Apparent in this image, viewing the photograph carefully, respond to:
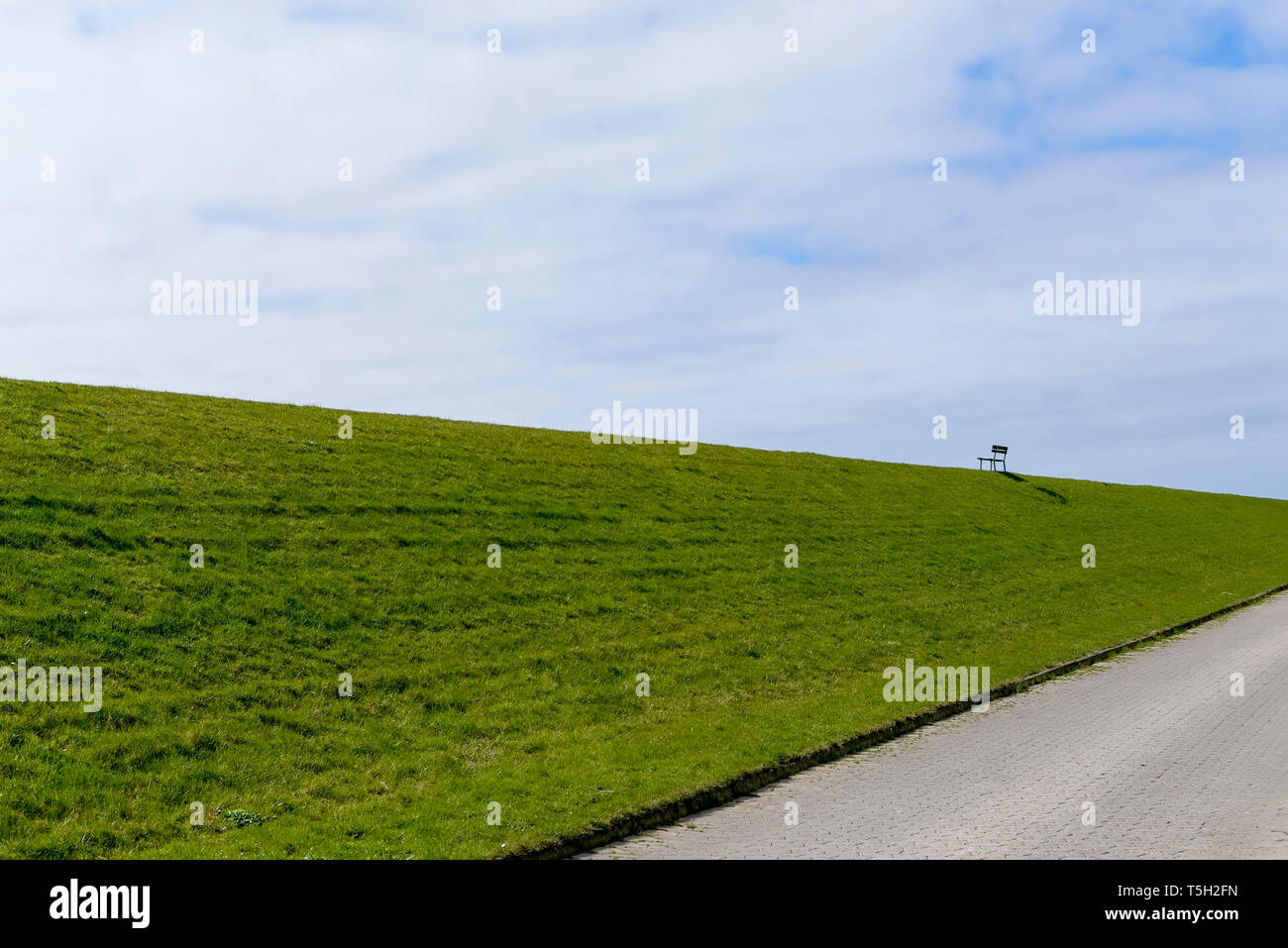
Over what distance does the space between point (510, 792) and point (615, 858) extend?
2.43m

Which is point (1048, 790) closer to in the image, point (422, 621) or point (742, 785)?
point (742, 785)

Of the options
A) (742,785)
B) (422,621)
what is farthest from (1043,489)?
(742,785)

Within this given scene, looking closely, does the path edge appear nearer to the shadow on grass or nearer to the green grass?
the green grass

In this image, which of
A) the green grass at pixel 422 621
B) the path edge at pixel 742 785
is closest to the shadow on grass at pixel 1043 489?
the green grass at pixel 422 621

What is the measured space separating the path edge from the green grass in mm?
257

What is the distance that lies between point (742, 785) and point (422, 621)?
27.9 ft

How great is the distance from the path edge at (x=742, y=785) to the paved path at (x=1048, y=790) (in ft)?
0.63

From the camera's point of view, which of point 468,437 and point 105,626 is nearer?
point 105,626

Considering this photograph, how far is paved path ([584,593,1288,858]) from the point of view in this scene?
11.1 meters

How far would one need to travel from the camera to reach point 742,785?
13.7m
